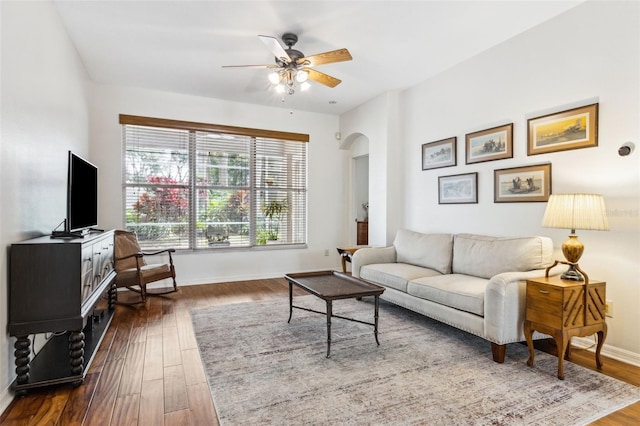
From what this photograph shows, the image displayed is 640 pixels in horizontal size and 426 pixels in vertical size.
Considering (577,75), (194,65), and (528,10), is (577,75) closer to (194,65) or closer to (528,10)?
(528,10)

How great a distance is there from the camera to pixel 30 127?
237 centimetres

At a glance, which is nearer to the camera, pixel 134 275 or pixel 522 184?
pixel 522 184

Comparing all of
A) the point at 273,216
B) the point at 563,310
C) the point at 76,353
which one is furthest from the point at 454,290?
the point at 273,216

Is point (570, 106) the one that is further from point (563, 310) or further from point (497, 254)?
point (563, 310)

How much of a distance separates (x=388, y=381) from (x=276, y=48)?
2.82 m

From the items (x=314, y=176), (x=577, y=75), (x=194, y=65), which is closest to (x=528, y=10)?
(x=577, y=75)

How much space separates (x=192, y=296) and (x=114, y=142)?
2.40 meters

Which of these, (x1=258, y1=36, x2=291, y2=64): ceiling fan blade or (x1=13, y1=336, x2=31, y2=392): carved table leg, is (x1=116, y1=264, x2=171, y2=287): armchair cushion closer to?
Result: (x1=13, y1=336, x2=31, y2=392): carved table leg

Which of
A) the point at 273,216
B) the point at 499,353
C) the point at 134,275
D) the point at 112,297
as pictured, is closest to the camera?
the point at 499,353

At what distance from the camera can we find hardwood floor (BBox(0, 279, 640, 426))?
6.23 feet

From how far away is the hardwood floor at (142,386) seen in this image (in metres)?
1.90

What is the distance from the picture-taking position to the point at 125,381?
7.55ft

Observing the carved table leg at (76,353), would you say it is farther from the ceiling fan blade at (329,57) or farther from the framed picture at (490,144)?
the framed picture at (490,144)

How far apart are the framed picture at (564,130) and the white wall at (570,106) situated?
0.05 metres
